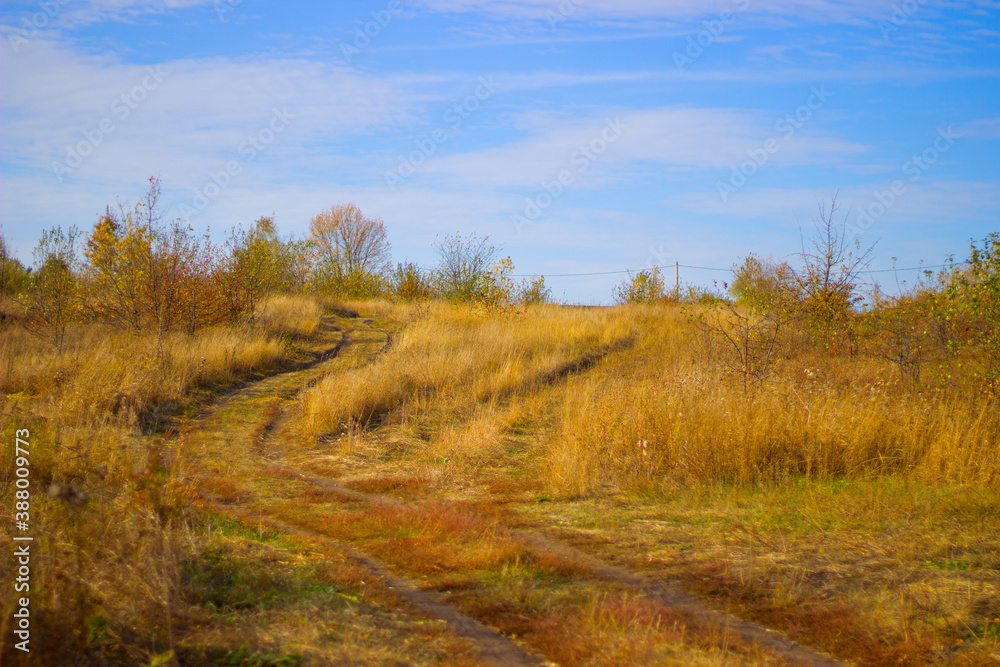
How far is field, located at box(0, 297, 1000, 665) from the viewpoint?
3605 millimetres

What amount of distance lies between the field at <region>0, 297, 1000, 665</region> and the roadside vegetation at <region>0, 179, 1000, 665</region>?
29 millimetres

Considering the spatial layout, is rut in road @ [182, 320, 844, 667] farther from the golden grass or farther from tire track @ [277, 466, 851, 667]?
the golden grass

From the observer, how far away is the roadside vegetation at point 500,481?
369cm

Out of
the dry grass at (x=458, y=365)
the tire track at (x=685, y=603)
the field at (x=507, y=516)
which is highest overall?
the dry grass at (x=458, y=365)

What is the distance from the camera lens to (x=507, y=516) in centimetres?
665

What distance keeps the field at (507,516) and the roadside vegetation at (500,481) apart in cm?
3

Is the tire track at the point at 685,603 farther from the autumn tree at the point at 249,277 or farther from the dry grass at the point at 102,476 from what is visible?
the autumn tree at the point at 249,277

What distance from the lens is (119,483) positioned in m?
5.82

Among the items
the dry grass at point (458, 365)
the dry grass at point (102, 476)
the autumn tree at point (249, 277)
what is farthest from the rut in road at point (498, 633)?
the autumn tree at point (249, 277)

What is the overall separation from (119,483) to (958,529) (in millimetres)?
6953

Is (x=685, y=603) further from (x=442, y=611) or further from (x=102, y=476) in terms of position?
(x=102, y=476)

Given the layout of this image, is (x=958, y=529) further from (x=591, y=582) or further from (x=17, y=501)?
(x=17, y=501)

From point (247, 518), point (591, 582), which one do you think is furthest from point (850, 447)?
point (247, 518)

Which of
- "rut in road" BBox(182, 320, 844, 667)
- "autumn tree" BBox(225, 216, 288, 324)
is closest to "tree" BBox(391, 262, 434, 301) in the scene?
"autumn tree" BBox(225, 216, 288, 324)
